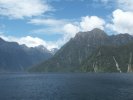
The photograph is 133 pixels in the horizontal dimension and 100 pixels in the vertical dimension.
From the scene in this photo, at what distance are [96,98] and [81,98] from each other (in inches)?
274

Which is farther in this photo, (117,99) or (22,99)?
(22,99)

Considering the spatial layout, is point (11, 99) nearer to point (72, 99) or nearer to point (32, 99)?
point (32, 99)

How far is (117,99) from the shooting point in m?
124

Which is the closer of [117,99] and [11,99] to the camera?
[117,99]

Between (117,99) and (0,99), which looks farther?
(0,99)

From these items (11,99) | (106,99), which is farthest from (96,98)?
(11,99)

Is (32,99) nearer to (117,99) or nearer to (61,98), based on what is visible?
(61,98)

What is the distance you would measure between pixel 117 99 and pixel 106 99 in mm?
4750

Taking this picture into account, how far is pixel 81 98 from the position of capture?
131m

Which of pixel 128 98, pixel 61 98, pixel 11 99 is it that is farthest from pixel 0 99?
pixel 128 98

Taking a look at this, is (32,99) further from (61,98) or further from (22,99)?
(61,98)

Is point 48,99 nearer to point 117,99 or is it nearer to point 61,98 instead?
point 61,98

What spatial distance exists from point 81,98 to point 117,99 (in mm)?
16772

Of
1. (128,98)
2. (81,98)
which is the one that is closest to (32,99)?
(81,98)
